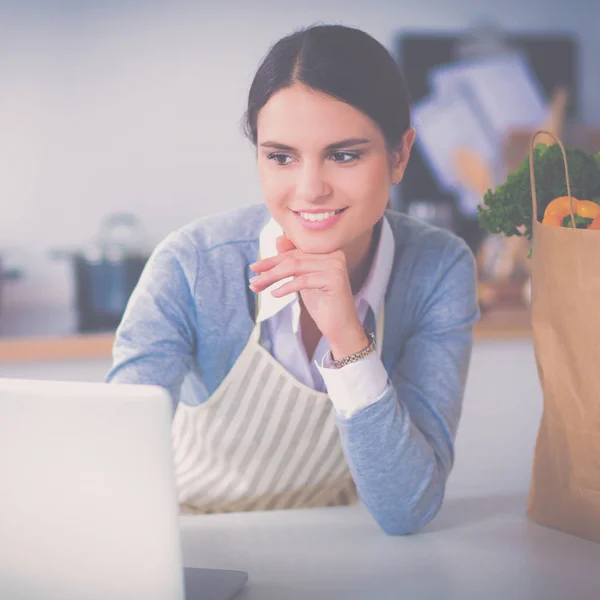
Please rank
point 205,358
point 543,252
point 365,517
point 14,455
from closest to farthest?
point 14,455 → point 543,252 → point 365,517 → point 205,358

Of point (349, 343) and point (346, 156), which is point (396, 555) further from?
point (346, 156)

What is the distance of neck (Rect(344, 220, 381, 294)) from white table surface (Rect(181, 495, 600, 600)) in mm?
368

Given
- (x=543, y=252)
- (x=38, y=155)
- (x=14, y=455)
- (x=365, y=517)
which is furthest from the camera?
(x=38, y=155)

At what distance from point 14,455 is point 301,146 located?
58cm

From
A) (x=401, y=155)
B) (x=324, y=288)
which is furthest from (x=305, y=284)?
(x=401, y=155)

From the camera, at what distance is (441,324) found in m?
1.32

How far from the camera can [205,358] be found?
1.33 m

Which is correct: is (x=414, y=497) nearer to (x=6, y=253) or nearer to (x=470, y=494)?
(x=470, y=494)

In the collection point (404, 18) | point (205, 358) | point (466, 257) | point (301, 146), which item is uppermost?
point (404, 18)

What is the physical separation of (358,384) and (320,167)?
0.29m

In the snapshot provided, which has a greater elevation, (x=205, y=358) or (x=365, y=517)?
(x=205, y=358)

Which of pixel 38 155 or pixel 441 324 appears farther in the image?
pixel 38 155

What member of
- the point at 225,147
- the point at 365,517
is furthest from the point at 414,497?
the point at 225,147

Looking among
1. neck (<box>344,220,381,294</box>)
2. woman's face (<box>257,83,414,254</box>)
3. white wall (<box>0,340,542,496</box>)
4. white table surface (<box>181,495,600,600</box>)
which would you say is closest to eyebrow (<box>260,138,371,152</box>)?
woman's face (<box>257,83,414,254</box>)
